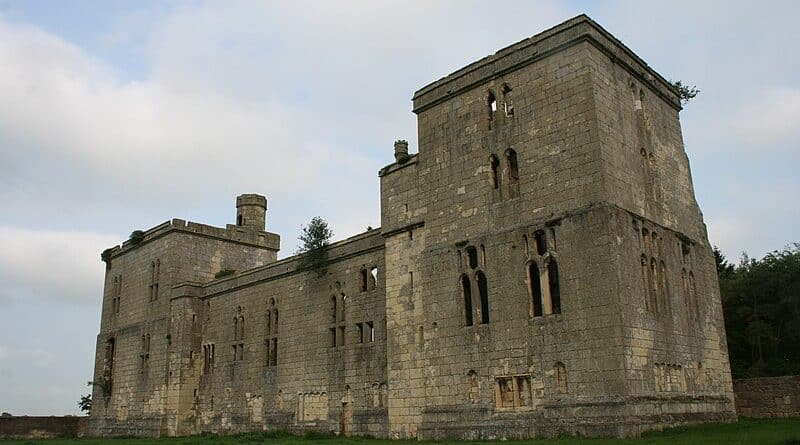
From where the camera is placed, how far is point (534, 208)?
22.2 meters

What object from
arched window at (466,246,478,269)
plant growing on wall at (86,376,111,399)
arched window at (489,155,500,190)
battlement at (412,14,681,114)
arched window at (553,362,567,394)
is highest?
battlement at (412,14,681,114)

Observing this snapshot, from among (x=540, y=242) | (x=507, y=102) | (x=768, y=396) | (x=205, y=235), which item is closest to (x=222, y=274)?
(x=205, y=235)

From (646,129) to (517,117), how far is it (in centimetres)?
457

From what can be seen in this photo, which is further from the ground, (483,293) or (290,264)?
(290,264)

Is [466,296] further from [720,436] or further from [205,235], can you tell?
[205,235]

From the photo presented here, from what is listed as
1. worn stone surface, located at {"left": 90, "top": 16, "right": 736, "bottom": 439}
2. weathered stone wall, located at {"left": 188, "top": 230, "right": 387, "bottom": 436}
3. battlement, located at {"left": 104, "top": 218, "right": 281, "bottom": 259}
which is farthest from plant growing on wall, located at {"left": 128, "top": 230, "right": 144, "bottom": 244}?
worn stone surface, located at {"left": 90, "top": 16, "right": 736, "bottom": 439}

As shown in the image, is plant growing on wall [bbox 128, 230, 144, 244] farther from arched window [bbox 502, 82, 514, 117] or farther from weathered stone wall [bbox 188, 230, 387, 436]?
arched window [bbox 502, 82, 514, 117]

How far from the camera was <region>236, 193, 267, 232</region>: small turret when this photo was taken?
4331 cm

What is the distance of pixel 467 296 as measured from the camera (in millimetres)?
23672

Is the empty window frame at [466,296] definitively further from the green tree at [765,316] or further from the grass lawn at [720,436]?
the green tree at [765,316]

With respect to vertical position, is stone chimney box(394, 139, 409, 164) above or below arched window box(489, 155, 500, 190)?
above

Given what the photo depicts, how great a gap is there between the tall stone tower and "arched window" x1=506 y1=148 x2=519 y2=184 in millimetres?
38

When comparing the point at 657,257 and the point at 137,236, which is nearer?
the point at 657,257

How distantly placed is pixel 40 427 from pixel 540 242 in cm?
3448
